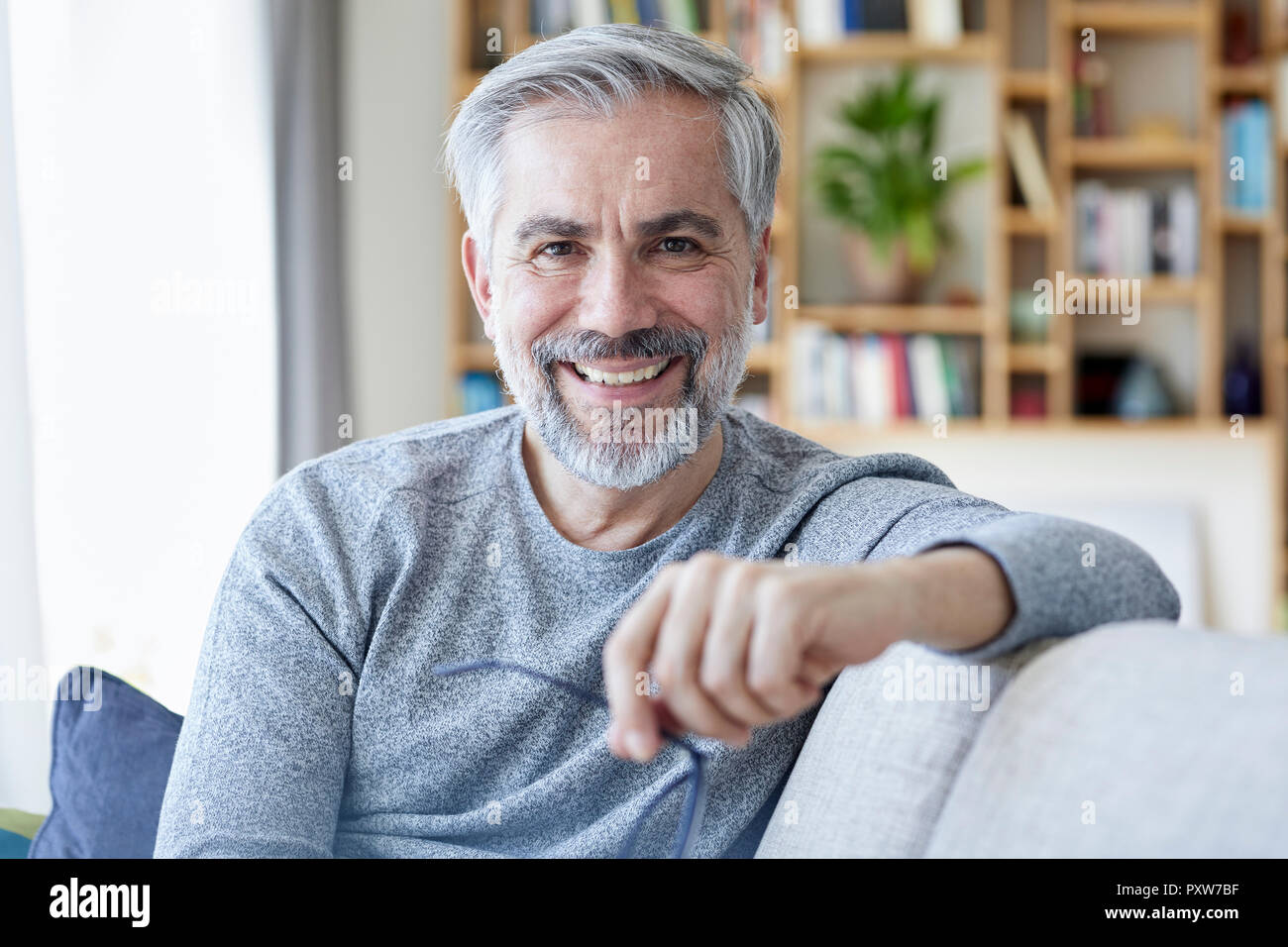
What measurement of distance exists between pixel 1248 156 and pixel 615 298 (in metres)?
3.10

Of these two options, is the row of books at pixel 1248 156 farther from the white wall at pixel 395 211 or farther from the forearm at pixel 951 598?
the forearm at pixel 951 598

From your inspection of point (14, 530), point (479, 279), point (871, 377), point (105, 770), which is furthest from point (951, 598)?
point (871, 377)

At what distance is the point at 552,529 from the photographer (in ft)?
3.47

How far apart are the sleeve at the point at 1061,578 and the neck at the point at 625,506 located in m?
0.33

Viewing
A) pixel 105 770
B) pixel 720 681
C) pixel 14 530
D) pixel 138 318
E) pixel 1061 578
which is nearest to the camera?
pixel 720 681

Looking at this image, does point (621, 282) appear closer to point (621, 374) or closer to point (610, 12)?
point (621, 374)

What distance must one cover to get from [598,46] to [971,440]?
106 inches

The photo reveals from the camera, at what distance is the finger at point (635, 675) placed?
579 millimetres

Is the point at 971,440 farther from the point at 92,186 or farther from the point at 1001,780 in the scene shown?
the point at 1001,780

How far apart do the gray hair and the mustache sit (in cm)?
12

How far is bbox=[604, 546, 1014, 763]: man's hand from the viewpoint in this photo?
0.59 meters

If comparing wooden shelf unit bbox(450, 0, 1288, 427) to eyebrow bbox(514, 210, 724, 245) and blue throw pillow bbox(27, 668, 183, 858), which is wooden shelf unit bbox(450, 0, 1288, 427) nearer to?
blue throw pillow bbox(27, 668, 183, 858)

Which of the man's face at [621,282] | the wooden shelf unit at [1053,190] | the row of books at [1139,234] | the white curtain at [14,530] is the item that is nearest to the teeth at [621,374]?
the man's face at [621,282]

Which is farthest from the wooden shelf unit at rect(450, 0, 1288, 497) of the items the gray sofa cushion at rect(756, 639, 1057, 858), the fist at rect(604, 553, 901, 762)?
the fist at rect(604, 553, 901, 762)
